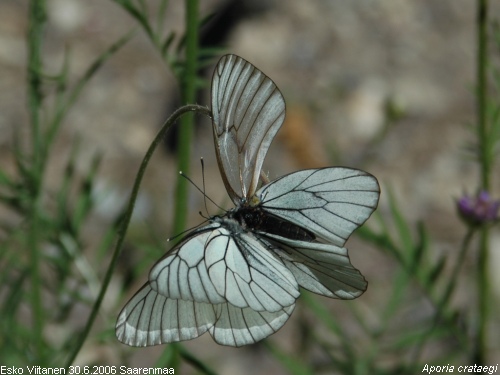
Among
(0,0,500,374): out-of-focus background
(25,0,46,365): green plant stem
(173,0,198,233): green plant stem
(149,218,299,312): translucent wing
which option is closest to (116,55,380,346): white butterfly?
(149,218,299,312): translucent wing

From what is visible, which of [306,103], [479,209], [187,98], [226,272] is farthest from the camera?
[306,103]

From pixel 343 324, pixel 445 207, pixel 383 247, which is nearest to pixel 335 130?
pixel 445 207

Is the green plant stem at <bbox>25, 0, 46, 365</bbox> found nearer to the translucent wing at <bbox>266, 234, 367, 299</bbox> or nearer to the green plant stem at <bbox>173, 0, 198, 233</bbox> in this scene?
the green plant stem at <bbox>173, 0, 198, 233</bbox>

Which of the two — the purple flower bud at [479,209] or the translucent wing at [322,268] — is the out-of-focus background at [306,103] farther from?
the translucent wing at [322,268]

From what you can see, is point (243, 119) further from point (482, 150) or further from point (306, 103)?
point (306, 103)

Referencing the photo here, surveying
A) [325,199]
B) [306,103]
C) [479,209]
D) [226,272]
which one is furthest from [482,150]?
[306,103]

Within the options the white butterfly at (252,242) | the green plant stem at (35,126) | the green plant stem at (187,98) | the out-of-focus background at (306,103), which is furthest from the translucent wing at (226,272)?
the out-of-focus background at (306,103)

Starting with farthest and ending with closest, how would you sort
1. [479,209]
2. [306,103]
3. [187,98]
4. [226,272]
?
[306,103]
[479,209]
[187,98]
[226,272]
